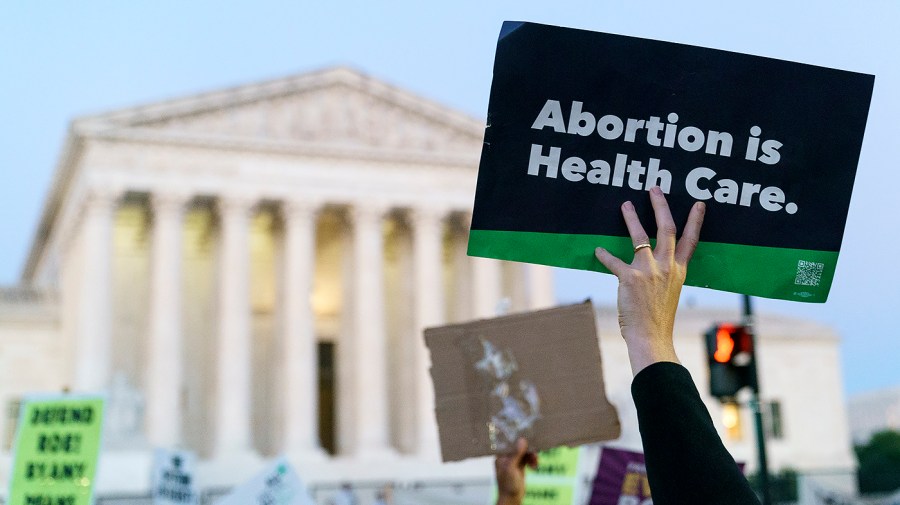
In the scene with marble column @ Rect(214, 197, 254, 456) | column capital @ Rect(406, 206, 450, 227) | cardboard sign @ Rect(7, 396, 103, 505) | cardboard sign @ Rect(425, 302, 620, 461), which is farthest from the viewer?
column capital @ Rect(406, 206, 450, 227)

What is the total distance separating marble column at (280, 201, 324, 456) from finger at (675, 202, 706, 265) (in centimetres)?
4095

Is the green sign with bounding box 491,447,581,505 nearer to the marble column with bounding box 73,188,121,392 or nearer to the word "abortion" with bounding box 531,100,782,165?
the word "abortion" with bounding box 531,100,782,165

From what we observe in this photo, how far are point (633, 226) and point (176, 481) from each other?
43.9 feet

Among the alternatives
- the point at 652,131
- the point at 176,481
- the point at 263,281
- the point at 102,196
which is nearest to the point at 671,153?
the point at 652,131

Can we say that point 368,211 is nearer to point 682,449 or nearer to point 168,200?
point 168,200

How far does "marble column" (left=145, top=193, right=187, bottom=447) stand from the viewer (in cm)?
4212

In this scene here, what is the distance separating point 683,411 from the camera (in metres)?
2.58

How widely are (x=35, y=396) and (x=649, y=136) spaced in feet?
25.5

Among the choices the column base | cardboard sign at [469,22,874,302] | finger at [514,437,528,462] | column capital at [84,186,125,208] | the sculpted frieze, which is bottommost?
finger at [514,437,528,462]

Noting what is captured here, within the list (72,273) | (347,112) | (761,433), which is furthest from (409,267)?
(761,433)

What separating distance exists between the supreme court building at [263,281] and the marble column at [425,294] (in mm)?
96

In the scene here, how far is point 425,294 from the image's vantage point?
4678 cm

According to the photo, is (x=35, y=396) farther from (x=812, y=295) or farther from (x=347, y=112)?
(x=347, y=112)

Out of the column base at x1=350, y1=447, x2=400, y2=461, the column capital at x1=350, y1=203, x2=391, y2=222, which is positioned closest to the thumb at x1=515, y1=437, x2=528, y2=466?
the column base at x1=350, y1=447, x2=400, y2=461
